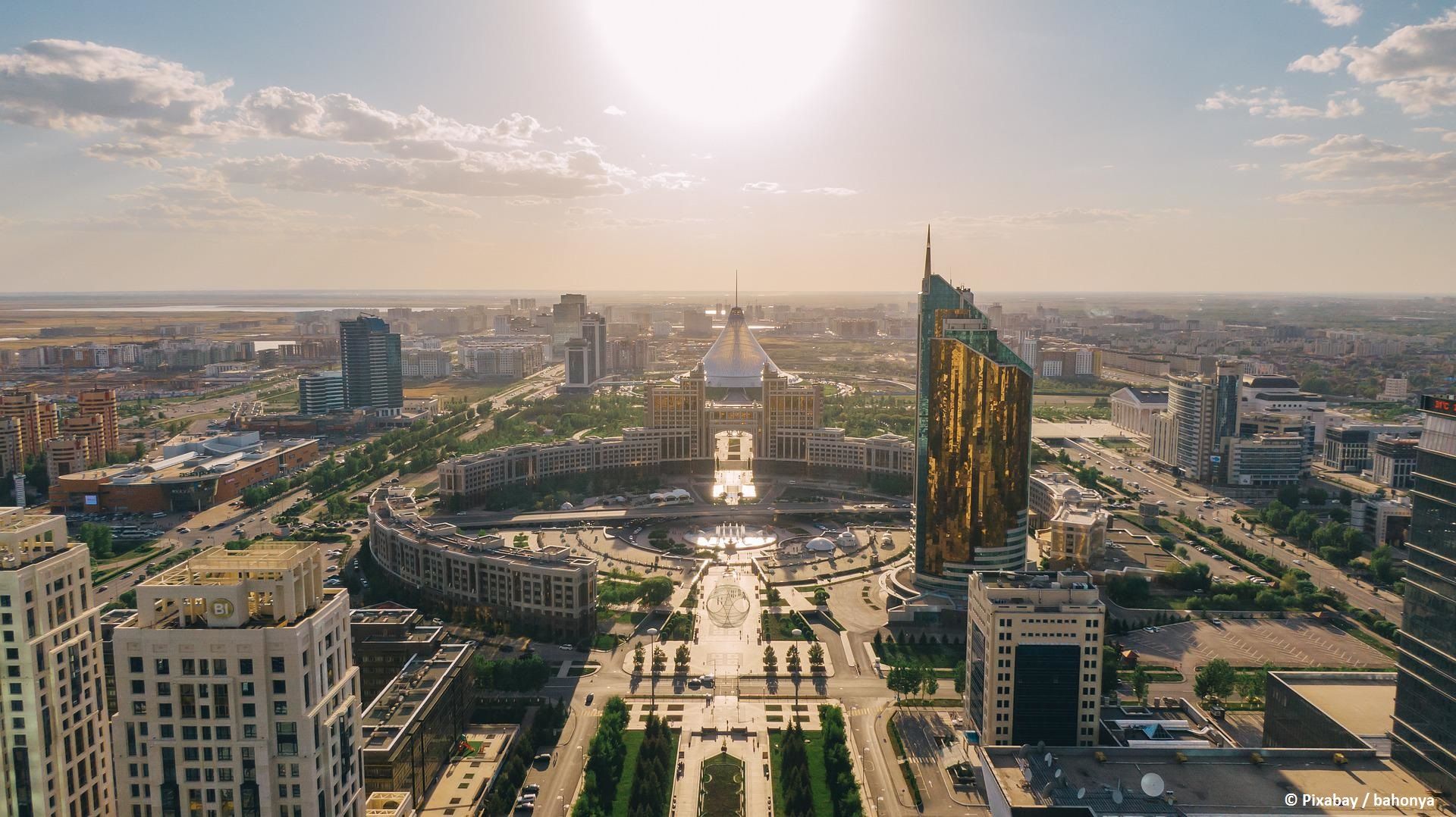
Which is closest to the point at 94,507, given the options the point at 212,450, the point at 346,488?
the point at 212,450

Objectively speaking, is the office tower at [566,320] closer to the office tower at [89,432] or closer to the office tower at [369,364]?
the office tower at [369,364]

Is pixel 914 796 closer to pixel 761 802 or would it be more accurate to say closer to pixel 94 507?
pixel 761 802

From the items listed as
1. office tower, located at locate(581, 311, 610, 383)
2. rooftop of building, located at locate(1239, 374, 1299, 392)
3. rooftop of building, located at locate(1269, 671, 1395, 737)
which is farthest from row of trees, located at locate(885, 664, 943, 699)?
office tower, located at locate(581, 311, 610, 383)

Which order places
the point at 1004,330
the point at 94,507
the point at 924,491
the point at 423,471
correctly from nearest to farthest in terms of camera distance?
the point at 924,491
the point at 94,507
the point at 423,471
the point at 1004,330

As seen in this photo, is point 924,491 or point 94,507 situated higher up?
point 924,491

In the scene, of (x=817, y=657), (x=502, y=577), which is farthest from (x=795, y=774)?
(x=502, y=577)

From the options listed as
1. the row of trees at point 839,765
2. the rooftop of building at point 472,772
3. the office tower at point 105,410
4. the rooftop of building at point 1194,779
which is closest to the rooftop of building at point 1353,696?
the rooftop of building at point 1194,779

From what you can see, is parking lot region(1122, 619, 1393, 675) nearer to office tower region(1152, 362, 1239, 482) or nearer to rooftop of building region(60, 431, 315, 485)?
office tower region(1152, 362, 1239, 482)
